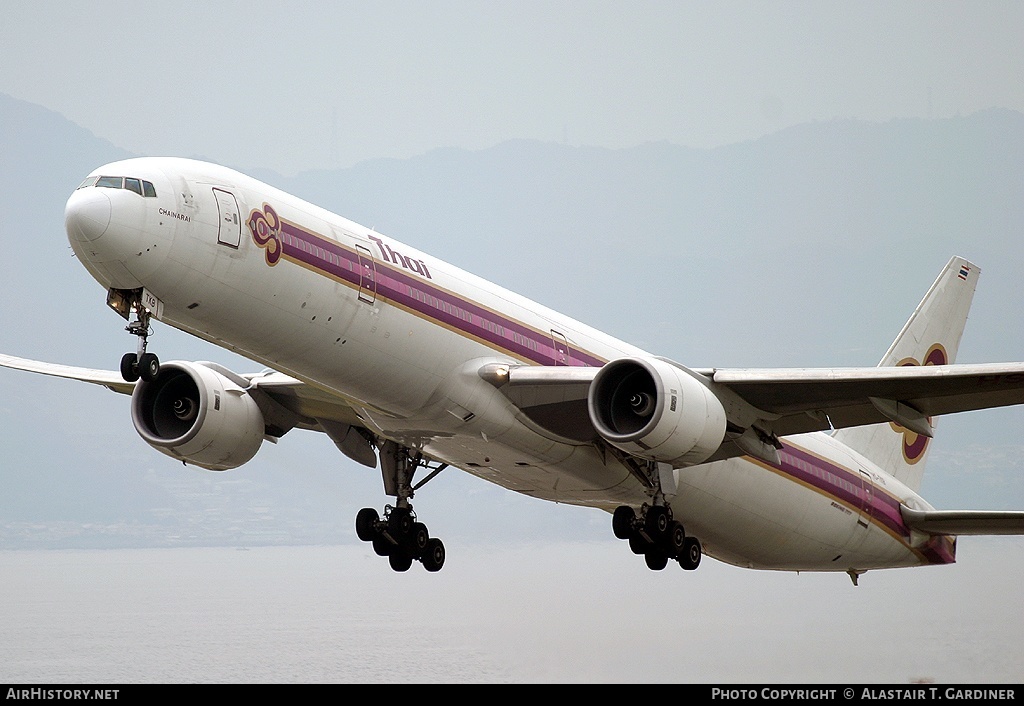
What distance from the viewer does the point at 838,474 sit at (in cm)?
2630

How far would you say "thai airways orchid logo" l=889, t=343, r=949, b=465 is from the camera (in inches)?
1145

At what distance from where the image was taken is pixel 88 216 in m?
16.4

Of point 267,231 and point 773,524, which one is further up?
point 267,231

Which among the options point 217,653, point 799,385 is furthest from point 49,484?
point 799,385

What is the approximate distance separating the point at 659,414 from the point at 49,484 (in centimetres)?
7289

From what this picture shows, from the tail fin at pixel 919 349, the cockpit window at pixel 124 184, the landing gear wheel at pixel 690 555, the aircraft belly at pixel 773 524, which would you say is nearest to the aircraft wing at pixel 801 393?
the landing gear wheel at pixel 690 555

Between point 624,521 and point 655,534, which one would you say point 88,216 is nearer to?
point 624,521

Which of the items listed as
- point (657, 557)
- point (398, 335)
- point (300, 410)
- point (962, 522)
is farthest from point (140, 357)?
point (962, 522)

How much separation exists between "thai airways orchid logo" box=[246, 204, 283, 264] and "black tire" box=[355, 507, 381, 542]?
7.28 metres

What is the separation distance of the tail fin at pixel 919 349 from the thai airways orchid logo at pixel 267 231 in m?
14.7

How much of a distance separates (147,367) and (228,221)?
2183 mm

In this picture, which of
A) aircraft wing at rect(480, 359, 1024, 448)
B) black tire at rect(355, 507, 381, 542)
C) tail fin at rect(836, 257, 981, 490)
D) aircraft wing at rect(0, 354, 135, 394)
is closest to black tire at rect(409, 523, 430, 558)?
black tire at rect(355, 507, 381, 542)

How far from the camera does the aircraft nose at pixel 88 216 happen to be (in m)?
16.4

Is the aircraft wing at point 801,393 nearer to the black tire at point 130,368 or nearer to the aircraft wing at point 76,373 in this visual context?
the black tire at point 130,368
